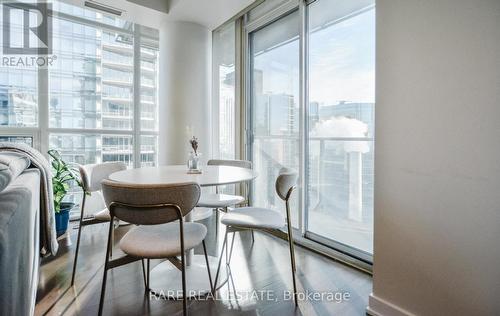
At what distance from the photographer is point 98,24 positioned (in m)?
3.40

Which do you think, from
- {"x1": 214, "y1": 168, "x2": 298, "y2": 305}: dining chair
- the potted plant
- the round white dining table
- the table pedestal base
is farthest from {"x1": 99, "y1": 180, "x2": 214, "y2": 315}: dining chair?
the potted plant

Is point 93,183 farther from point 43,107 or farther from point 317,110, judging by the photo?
point 317,110

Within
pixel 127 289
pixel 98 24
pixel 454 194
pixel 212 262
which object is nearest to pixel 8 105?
pixel 98 24

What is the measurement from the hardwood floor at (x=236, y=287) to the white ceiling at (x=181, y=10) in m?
A: 2.67

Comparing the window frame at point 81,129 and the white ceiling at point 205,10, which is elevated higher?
the white ceiling at point 205,10

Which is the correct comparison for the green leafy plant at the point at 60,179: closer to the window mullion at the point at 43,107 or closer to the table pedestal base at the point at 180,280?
the window mullion at the point at 43,107

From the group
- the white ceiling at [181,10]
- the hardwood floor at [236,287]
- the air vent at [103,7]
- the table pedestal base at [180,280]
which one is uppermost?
the white ceiling at [181,10]

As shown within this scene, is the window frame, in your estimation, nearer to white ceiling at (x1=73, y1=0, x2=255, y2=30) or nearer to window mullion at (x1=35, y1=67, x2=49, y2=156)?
window mullion at (x1=35, y1=67, x2=49, y2=156)

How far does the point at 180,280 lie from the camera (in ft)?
6.21

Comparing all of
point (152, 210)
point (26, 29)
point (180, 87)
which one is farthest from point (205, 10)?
point (152, 210)

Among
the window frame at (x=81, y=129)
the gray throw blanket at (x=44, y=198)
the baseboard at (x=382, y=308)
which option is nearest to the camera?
the baseboard at (x=382, y=308)

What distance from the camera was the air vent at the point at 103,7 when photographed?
289 cm

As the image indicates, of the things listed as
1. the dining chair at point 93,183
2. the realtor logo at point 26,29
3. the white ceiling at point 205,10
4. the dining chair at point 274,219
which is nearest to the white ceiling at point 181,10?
the white ceiling at point 205,10

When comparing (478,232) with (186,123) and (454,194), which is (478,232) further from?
(186,123)
